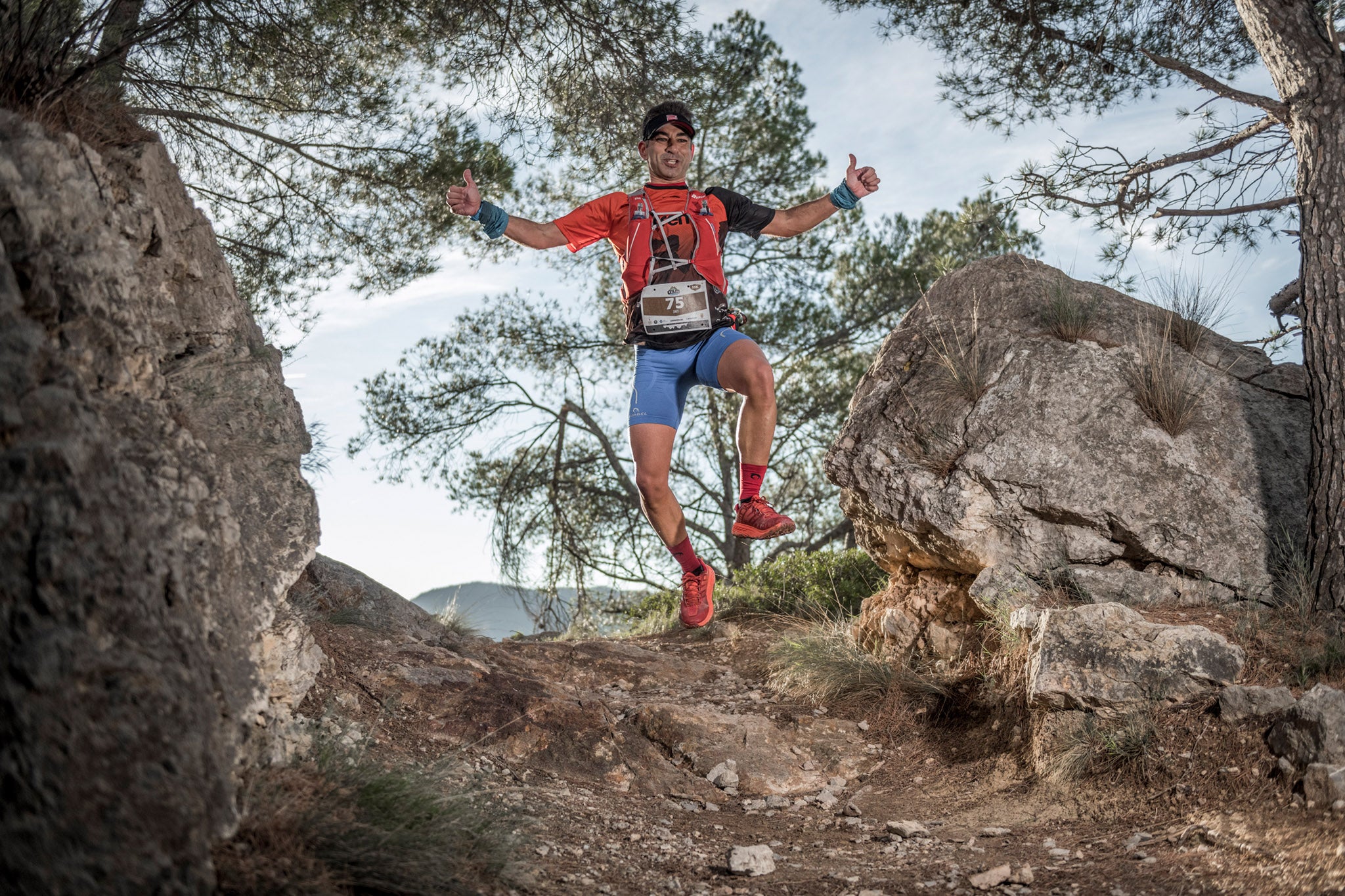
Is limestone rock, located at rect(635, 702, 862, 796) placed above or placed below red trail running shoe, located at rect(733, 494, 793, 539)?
below

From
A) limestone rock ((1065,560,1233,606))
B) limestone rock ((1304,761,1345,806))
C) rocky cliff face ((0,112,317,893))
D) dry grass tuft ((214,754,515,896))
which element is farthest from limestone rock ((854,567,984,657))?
rocky cliff face ((0,112,317,893))

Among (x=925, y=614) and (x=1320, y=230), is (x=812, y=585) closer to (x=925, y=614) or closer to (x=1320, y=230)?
(x=925, y=614)

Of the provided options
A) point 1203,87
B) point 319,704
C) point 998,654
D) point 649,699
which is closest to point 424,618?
point 649,699

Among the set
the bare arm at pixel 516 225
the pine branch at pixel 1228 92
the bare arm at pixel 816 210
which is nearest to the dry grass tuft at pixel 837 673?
the bare arm at pixel 816 210

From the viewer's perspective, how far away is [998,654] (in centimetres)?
492

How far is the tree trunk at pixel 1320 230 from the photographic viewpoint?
15.4ft

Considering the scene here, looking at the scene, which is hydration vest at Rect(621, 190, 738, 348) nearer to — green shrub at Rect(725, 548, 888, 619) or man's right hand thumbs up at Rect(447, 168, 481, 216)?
man's right hand thumbs up at Rect(447, 168, 481, 216)

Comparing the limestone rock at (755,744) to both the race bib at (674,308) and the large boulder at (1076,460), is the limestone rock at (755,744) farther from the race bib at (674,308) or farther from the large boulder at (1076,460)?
the race bib at (674,308)

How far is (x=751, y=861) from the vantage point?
137 inches

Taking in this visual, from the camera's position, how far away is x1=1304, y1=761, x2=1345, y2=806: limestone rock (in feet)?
11.0

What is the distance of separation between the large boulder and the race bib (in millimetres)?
1486

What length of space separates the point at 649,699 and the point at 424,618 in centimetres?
187

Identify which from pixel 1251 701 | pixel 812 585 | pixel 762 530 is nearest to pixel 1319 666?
pixel 1251 701

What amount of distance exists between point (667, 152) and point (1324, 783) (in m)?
3.88
